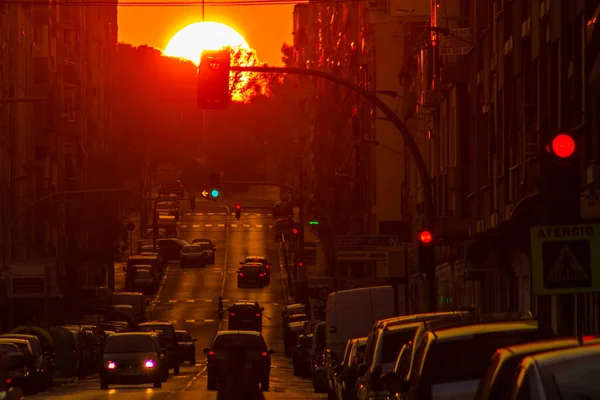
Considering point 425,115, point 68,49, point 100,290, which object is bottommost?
point 100,290

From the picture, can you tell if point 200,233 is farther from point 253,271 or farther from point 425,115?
point 425,115

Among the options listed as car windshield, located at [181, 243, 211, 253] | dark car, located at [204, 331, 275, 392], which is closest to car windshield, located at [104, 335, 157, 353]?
dark car, located at [204, 331, 275, 392]

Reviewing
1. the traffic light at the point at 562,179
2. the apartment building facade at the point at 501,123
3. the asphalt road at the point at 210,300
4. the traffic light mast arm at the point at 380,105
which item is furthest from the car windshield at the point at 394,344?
the asphalt road at the point at 210,300

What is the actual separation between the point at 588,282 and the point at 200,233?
120 metres

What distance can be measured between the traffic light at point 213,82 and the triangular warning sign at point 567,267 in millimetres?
12758

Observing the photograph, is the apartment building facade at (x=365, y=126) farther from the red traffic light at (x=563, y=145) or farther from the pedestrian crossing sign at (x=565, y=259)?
the pedestrian crossing sign at (x=565, y=259)

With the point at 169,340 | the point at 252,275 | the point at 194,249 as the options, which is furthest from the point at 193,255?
the point at 169,340

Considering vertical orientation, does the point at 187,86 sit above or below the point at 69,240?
above

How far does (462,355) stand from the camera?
546 inches

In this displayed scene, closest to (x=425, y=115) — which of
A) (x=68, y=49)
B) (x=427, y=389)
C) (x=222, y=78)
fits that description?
(x=222, y=78)

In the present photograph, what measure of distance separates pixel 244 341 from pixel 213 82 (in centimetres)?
1584

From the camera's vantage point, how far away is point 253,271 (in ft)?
312

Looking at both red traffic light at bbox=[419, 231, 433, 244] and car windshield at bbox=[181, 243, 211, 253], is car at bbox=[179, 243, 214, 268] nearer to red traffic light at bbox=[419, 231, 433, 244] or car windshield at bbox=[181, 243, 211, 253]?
car windshield at bbox=[181, 243, 211, 253]

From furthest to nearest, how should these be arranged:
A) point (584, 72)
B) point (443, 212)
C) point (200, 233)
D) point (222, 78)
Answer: point (200, 233) < point (443, 212) < point (222, 78) < point (584, 72)
